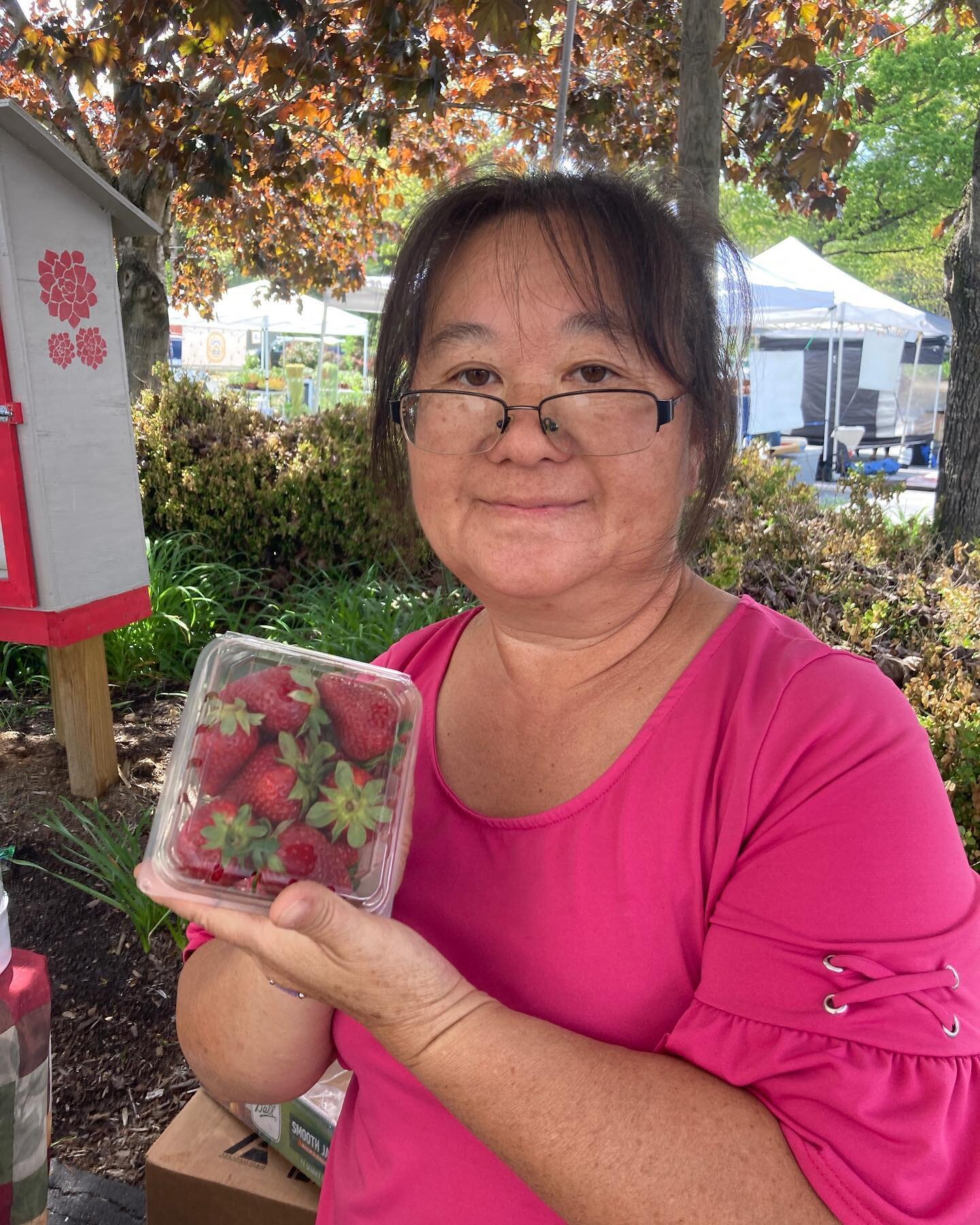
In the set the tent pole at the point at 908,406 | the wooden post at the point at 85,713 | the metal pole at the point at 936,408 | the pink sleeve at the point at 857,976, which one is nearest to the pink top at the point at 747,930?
the pink sleeve at the point at 857,976

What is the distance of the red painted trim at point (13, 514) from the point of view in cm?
322

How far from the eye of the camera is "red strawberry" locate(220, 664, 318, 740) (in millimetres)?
1092

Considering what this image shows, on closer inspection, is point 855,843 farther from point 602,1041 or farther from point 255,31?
point 255,31

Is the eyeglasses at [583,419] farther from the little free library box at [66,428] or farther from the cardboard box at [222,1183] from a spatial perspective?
the little free library box at [66,428]

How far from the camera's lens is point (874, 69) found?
Answer: 67.7 ft

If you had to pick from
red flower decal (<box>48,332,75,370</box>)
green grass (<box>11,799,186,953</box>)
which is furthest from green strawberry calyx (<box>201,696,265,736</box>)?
red flower decal (<box>48,332,75,370</box>)

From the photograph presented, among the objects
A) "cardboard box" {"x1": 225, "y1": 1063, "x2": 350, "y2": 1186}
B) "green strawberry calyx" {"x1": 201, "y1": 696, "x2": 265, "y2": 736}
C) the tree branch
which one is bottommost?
"cardboard box" {"x1": 225, "y1": 1063, "x2": 350, "y2": 1186}

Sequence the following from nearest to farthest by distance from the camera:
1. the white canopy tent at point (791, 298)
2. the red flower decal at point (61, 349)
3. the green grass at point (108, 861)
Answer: the green grass at point (108, 861) < the red flower decal at point (61, 349) < the white canopy tent at point (791, 298)

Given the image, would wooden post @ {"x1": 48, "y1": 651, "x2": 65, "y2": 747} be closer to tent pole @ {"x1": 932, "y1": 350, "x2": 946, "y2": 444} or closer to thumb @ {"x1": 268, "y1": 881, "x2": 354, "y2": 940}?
thumb @ {"x1": 268, "y1": 881, "x2": 354, "y2": 940}

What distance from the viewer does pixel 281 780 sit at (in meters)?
1.05

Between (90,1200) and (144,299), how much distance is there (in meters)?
6.65

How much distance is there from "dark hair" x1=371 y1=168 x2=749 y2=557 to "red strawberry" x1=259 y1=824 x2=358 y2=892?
70 cm

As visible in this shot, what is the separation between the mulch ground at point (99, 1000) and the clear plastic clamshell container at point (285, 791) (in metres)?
1.86

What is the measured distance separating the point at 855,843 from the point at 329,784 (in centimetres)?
57
